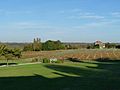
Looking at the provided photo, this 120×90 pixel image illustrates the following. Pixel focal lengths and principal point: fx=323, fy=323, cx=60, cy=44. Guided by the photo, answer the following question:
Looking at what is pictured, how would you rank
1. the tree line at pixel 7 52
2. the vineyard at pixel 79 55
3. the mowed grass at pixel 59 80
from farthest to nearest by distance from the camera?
the vineyard at pixel 79 55 → the tree line at pixel 7 52 → the mowed grass at pixel 59 80

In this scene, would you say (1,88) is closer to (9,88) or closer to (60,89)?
(9,88)

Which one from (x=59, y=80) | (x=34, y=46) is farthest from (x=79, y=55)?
(x=59, y=80)

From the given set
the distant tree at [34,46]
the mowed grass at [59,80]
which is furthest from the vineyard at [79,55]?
the mowed grass at [59,80]

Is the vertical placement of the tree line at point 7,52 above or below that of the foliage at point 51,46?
below

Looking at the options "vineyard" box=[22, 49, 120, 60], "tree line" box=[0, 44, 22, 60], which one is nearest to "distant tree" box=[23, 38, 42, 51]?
"vineyard" box=[22, 49, 120, 60]

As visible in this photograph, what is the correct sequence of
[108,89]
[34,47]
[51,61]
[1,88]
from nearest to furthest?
1. [108,89]
2. [1,88]
3. [51,61]
4. [34,47]

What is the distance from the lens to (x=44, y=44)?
13812 centimetres

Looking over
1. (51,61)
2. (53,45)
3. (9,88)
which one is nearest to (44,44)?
(53,45)

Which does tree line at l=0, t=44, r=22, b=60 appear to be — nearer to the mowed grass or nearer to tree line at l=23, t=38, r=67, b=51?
the mowed grass

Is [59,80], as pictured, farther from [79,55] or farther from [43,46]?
[43,46]

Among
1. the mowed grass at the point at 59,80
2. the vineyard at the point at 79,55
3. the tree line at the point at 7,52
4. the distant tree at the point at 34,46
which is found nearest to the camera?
the mowed grass at the point at 59,80

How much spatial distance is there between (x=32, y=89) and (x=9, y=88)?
6.77 ft

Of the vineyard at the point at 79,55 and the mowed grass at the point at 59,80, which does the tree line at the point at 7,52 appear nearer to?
the mowed grass at the point at 59,80

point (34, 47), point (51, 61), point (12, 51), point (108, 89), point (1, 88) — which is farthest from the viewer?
point (34, 47)
